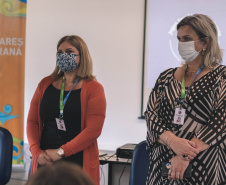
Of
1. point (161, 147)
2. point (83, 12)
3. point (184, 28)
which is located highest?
point (83, 12)

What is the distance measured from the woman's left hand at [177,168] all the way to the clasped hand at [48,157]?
1002 mm

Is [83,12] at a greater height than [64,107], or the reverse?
[83,12]

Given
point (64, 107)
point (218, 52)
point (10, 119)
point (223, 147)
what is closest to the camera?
point (223, 147)

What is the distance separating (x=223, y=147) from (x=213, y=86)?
0.31m

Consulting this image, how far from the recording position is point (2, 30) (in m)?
4.77

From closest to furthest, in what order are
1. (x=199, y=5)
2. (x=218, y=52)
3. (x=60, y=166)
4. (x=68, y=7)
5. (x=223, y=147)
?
(x=60, y=166)
(x=223, y=147)
(x=218, y=52)
(x=199, y=5)
(x=68, y=7)

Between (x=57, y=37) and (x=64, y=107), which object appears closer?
(x=64, y=107)

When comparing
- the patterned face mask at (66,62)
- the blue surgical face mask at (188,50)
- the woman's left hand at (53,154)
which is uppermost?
the blue surgical face mask at (188,50)

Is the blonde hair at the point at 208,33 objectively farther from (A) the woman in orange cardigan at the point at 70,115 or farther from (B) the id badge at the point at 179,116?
(A) the woman in orange cardigan at the point at 70,115

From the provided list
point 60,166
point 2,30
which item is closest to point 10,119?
point 2,30

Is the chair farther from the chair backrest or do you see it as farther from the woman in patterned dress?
the chair backrest

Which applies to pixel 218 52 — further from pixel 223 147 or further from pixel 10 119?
pixel 10 119

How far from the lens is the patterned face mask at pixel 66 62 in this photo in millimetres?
2818

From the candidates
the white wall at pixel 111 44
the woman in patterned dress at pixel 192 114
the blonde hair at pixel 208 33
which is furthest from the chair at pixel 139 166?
the white wall at pixel 111 44
